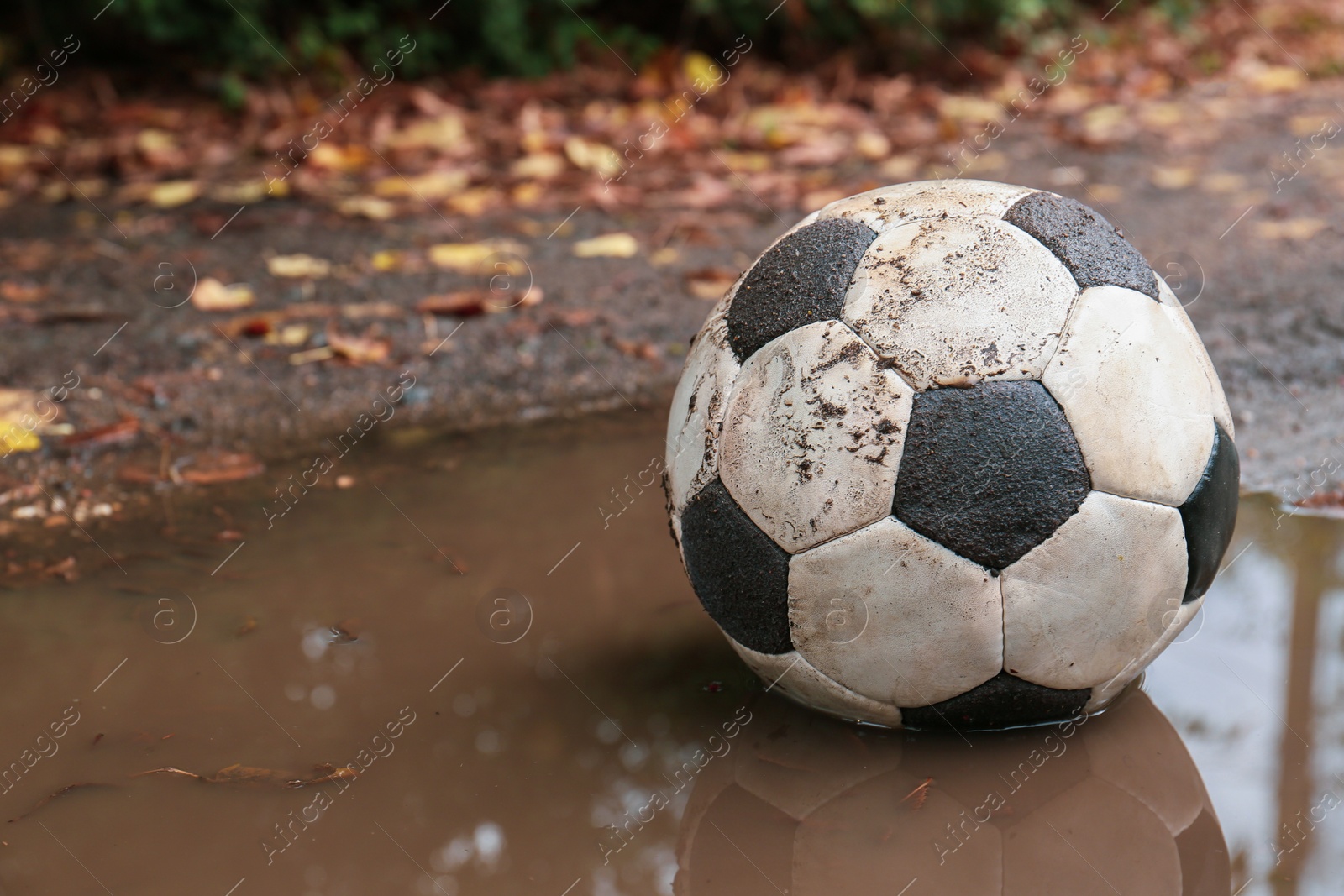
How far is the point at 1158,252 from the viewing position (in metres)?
5.23

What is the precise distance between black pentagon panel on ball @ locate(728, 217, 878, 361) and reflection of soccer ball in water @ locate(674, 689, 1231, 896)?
891 mm

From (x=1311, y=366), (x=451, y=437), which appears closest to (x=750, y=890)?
(x=451, y=437)

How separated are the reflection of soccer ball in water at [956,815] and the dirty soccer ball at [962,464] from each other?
11 centimetres

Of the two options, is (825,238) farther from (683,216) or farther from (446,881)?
(683,216)

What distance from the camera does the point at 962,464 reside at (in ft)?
7.57

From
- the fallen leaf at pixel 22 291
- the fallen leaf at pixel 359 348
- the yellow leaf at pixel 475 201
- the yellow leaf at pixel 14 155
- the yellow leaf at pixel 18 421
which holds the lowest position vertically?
the yellow leaf at pixel 475 201

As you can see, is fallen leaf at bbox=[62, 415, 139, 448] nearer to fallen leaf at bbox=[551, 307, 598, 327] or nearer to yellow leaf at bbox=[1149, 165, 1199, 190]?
fallen leaf at bbox=[551, 307, 598, 327]

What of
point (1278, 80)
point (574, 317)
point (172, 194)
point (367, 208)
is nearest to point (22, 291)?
point (172, 194)

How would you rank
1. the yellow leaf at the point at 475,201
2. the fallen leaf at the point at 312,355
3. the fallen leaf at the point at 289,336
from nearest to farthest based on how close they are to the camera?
the fallen leaf at the point at 312,355 → the fallen leaf at the point at 289,336 → the yellow leaf at the point at 475,201

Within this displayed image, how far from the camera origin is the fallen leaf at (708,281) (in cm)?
505

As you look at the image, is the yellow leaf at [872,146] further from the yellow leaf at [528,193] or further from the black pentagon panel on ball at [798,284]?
the black pentagon panel on ball at [798,284]

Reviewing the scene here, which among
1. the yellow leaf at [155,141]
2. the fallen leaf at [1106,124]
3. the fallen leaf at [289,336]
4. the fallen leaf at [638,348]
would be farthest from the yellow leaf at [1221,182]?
the yellow leaf at [155,141]

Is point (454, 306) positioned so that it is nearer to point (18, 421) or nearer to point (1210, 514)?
point (18, 421)

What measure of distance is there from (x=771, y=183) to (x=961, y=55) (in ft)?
9.65
